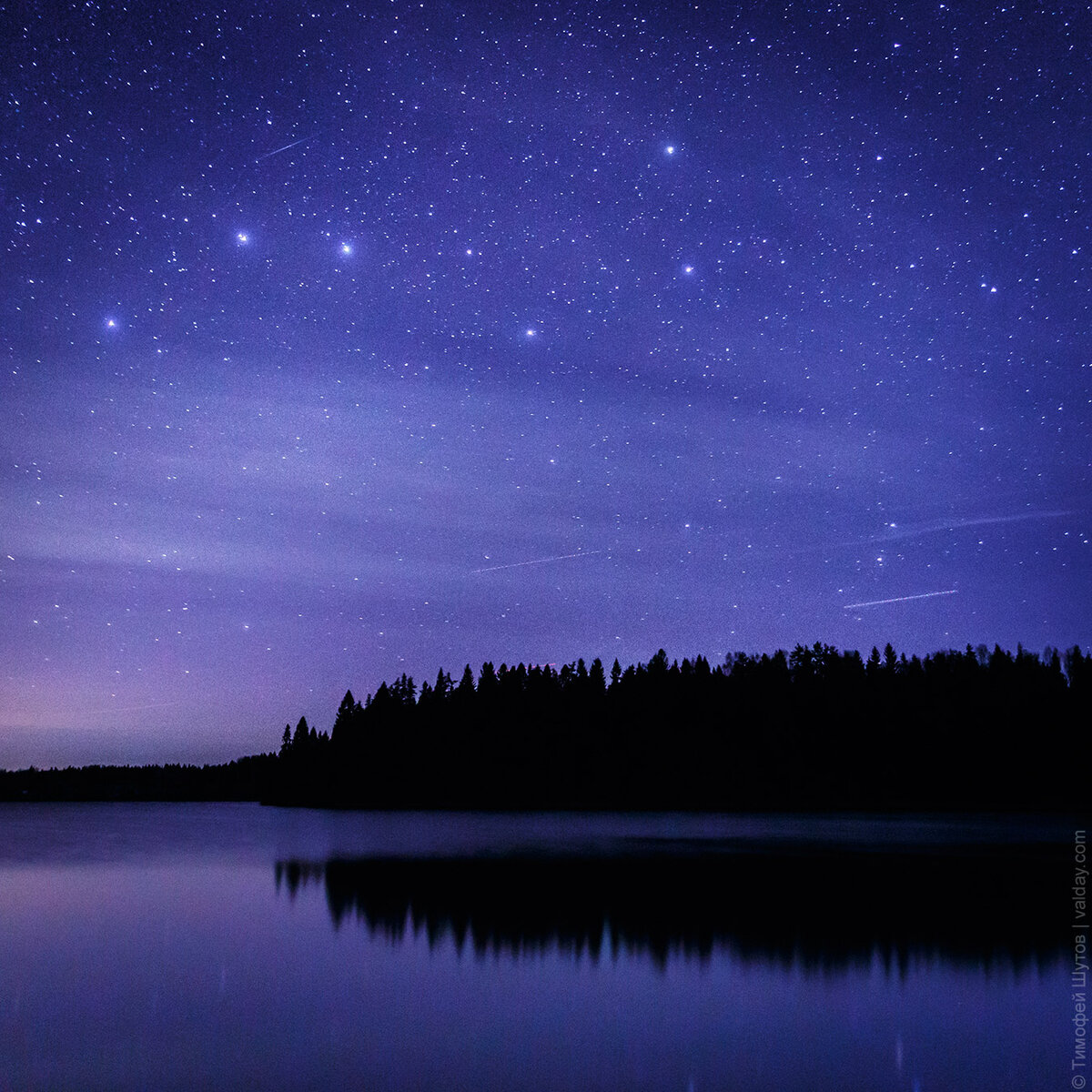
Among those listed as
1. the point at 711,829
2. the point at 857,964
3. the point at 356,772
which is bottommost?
the point at 356,772

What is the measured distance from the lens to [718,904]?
1716cm

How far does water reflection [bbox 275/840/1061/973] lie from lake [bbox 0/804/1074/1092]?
0.36 ft

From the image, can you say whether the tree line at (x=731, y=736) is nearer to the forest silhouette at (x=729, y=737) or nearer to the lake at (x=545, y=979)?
the forest silhouette at (x=729, y=737)

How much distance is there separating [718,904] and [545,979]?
7.29 m

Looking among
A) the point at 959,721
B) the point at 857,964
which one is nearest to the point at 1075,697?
the point at 959,721

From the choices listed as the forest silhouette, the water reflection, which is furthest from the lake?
the forest silhouette

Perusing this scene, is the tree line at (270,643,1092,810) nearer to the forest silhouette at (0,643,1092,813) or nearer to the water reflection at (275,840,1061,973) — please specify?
the forest silhouette at (0,643,1092,813)

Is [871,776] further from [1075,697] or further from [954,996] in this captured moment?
[954,996]

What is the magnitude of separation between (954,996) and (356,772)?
107m

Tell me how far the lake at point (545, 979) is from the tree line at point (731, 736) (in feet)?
218

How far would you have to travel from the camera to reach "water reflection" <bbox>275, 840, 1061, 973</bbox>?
13.0 m

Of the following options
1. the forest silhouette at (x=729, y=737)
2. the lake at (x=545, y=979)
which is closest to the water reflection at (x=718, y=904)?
the lake at (x=545, y=979)

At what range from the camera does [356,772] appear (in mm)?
109875

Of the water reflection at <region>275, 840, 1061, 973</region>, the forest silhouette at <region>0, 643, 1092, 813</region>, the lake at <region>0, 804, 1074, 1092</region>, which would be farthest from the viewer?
the forest silhouette at <region>0, 643, 1092, 813</region>
